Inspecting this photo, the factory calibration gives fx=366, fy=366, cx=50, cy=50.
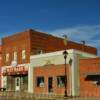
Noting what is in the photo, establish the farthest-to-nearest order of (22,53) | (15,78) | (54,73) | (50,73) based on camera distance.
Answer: (15,78)
(22,53)
(50,73)
(54,73)

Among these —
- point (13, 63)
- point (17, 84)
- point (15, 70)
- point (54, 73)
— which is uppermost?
point (13, 63)

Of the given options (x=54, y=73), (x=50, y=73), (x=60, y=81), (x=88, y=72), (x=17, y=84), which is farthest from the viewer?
(x=17, y=84)

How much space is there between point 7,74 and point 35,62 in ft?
30.7

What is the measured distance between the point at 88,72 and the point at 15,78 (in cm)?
2032

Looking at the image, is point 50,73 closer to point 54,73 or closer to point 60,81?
point 54,73

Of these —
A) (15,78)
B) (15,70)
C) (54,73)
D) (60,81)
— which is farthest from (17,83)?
(60,81)

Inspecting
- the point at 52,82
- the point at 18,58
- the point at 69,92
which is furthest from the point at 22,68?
the point at 69,92

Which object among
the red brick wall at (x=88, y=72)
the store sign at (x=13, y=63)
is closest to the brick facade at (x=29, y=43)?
the store sign at (x=13, y=63)

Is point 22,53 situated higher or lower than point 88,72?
higher

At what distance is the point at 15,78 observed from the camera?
6656cm

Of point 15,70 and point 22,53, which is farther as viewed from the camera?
point 15,70

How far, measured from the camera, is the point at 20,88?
63781 mm

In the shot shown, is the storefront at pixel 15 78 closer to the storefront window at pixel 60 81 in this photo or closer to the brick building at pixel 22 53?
the brick building at pixel 22 53

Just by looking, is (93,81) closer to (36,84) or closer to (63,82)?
(63,82)
